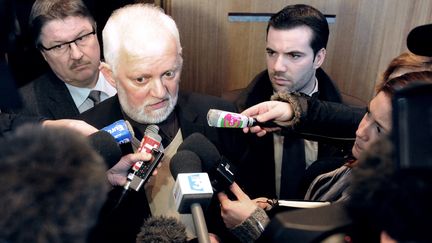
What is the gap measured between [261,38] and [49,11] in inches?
42.1

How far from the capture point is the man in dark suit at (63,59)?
156 centimetres

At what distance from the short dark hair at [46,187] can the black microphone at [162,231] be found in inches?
9.9

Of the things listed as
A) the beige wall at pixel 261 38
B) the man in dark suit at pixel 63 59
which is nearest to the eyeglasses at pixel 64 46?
the man in dark suit at pixel 63 59

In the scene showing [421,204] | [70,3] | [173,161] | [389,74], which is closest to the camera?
[421,204]

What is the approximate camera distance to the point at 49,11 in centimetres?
154

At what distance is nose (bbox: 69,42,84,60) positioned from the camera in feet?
5.21

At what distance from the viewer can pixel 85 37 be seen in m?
1.62

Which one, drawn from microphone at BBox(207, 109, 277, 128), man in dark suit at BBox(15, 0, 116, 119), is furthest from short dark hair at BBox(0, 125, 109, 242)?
man in dark suit at BBox(15, 0, 116, 119)

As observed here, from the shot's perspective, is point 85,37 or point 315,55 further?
point 315,55

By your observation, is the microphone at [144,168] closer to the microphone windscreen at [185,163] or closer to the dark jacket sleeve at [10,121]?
the microphone windscreen at [185,163]

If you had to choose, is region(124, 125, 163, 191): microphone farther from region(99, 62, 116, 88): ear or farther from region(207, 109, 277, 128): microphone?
region(99, 62, 116, 88): ear

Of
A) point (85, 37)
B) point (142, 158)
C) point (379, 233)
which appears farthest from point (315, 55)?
point (379, 233)

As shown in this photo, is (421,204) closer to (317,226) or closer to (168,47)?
(317,226)

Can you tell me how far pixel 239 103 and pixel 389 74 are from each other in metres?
0.73
